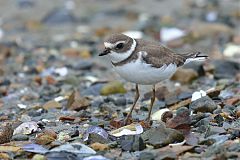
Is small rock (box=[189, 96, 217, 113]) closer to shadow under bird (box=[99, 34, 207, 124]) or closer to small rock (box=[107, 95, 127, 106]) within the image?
shadow under bird (box=[99, 34, 207, 124])

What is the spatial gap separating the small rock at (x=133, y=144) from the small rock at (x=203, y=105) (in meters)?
1.13

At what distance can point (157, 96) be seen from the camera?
21.1ft

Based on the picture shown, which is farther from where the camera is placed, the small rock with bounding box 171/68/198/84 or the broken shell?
the small rock with bounding box 171/68/198/84

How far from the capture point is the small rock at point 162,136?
444 cm

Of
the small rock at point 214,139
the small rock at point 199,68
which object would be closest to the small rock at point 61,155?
the small rock at point 214,139

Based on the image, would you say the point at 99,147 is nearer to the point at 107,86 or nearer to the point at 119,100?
the point at 119,100

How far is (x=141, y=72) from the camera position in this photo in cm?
505

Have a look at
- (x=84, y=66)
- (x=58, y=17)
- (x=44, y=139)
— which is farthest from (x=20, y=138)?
(x=58, y=17)

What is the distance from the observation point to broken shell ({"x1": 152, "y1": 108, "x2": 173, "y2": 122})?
5368mm

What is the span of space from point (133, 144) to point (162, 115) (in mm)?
1074

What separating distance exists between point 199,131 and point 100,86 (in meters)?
2.42

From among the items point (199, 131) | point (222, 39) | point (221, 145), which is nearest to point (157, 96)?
point (199, 131)

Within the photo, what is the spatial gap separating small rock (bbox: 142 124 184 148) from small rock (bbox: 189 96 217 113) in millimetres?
930

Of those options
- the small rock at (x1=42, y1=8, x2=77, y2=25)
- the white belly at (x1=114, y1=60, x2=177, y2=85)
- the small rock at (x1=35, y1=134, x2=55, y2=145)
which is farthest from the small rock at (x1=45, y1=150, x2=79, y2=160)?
the small rock at (x1=42, y1=8, x2=77, y2=25)
